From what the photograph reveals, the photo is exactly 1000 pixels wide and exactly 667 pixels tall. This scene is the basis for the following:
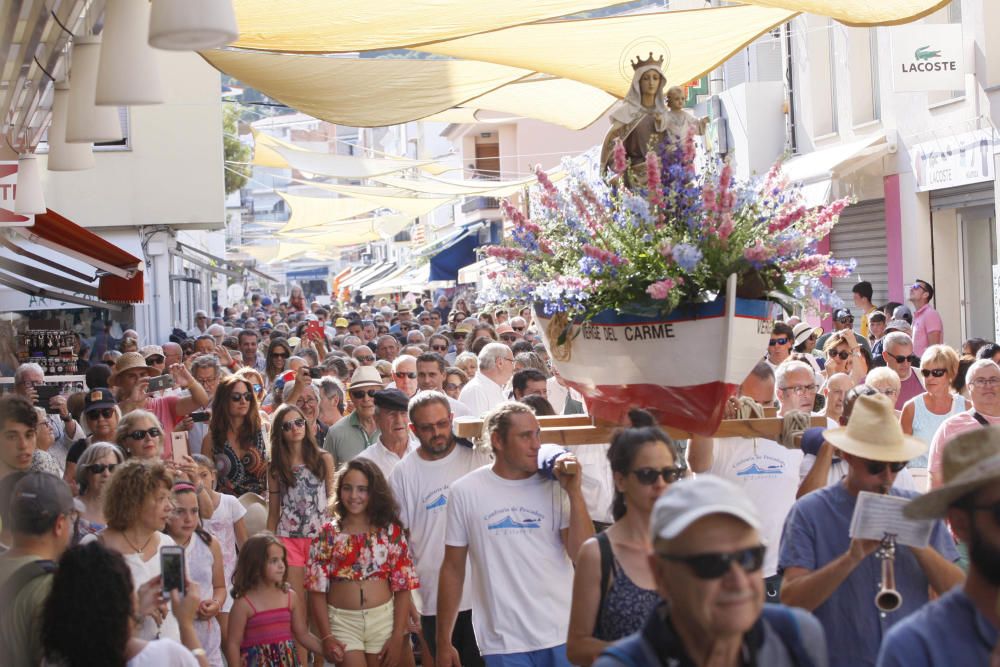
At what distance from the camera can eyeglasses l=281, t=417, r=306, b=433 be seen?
9.07 m

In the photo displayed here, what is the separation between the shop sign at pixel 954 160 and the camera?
17.6 meters

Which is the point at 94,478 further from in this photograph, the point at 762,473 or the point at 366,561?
the point at 762,473

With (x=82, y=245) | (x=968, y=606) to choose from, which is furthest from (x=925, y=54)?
(x=968, y=606)

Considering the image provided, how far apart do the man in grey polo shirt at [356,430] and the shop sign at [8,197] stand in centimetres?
331

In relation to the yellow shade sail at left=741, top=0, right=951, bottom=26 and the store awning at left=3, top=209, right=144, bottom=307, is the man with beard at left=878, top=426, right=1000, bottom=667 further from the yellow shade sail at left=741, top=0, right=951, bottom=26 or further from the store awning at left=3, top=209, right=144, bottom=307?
the store awning at left=3, top=209, right=144, bottom=307

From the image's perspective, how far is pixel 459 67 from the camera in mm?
13469

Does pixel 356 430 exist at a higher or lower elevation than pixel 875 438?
lower

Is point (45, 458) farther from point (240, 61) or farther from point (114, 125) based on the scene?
point (240, 61)

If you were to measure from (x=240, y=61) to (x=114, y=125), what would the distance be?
1.97m

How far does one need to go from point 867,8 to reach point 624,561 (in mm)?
6673

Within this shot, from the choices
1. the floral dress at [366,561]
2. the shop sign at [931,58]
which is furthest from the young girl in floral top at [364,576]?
the shop sign at [931,58]

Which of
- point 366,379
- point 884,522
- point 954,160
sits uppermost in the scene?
point 954,160

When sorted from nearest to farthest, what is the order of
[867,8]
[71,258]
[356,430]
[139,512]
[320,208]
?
[139,512], [356,430], [867,8], [71,258], [320,208]

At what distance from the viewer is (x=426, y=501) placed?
800 centimetres
